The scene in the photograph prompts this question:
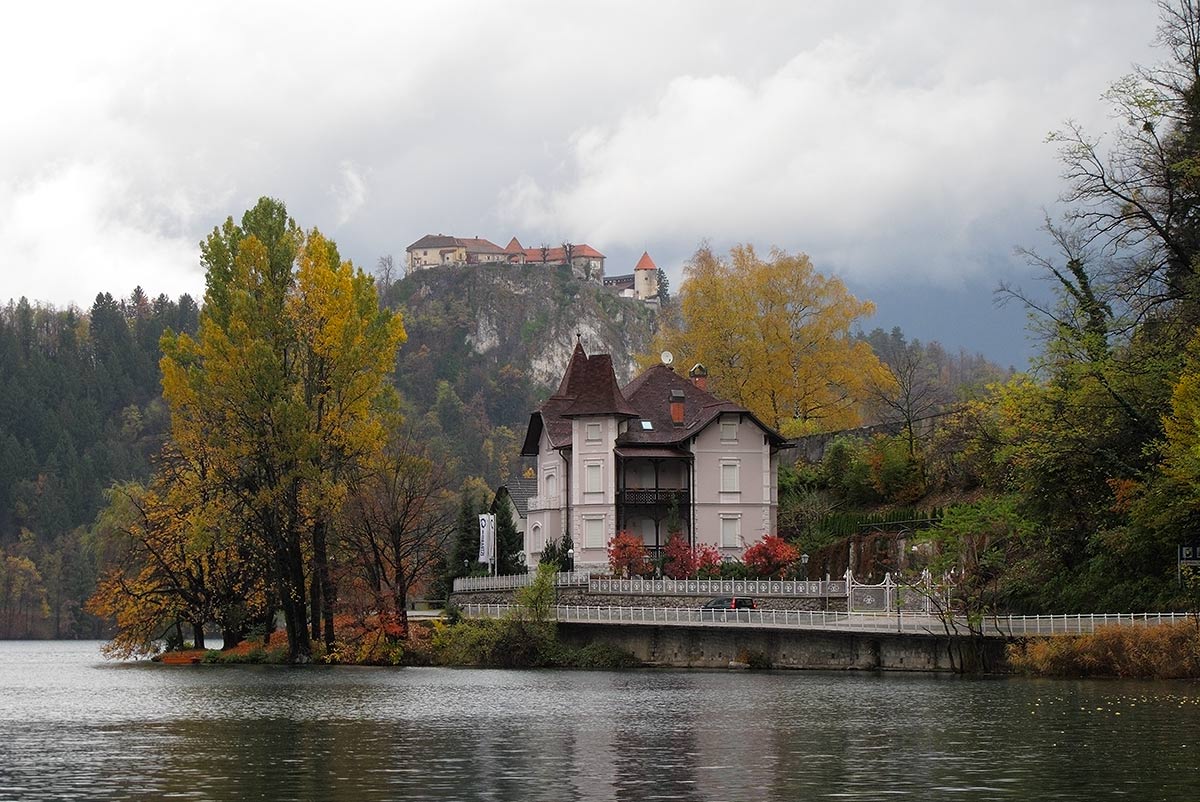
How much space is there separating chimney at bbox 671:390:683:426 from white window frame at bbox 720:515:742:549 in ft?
15.4

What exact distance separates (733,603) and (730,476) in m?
15.8

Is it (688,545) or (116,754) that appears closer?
(116,754)

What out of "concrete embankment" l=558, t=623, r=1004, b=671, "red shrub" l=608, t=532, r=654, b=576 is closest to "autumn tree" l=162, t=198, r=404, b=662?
"concrete embankment" l=558, t=623, r=1004, b=671

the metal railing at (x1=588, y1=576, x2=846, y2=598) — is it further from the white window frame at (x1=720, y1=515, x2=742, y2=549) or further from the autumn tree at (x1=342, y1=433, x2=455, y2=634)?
the white window frame at (x1=720, y1=515, x2=742, y2=549)

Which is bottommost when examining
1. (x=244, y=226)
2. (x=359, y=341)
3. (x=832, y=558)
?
(x=832, y=558)

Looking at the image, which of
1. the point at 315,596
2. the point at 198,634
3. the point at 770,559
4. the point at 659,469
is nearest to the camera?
the point at 315,596

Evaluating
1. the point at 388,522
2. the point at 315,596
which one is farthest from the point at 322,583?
the point at 388,522

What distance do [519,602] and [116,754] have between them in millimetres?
34358

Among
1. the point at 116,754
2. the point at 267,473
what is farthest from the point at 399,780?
the point at 267,473

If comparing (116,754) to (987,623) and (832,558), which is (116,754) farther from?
(832,558)

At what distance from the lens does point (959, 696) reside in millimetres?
40469

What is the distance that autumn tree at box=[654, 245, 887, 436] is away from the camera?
89875 mm

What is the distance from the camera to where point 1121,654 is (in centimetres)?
4506

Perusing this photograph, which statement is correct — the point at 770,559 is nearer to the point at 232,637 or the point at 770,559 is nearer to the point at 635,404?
the point at 635,404
